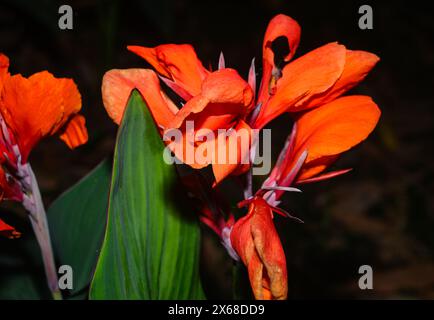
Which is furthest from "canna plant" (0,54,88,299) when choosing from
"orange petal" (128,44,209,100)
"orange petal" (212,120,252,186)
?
"orange petal" (212,120,252,186)

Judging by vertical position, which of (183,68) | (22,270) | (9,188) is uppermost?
(183,68)

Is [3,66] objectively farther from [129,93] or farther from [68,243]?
[68,243]

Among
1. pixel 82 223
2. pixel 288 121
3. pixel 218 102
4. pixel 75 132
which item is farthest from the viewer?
pixel 288 121

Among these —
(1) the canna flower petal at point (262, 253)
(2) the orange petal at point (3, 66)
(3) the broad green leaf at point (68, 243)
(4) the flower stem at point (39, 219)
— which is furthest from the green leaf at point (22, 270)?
(1) the canna flower petal at point (262, 253)

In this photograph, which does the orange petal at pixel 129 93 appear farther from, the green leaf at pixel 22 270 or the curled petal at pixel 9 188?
the green leaf at pixel 22 270

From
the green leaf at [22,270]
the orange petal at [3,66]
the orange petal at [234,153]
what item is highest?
the orange petal at [3,66]

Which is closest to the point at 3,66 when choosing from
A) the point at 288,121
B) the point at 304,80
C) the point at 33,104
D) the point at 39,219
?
the point at 33,104
